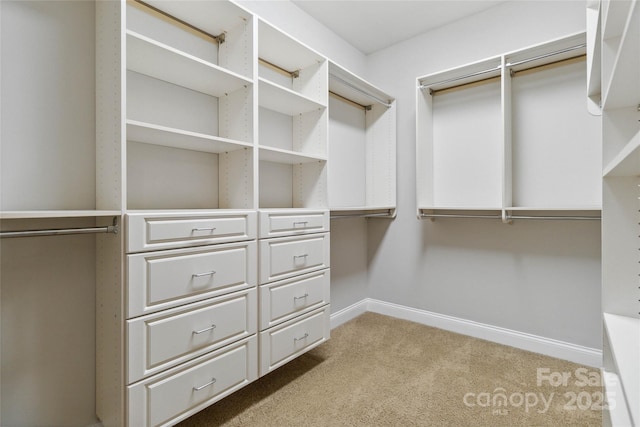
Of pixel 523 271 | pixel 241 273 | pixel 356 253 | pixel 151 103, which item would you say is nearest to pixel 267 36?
pixel 151 103

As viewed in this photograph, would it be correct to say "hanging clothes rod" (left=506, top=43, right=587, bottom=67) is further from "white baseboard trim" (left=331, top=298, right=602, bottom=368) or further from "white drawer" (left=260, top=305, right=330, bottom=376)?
"white drawer" (left=260, top=305, right=330, bottom=376)

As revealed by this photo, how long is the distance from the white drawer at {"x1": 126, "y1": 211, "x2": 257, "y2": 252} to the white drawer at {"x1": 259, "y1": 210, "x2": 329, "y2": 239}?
0.08m

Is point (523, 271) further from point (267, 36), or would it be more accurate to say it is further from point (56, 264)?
point (56, 264)

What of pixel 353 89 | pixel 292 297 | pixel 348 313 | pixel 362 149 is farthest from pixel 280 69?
pixel 348 313

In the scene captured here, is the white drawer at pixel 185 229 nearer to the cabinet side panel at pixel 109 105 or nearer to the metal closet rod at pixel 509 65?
the cabinet side panel at pixel 109 105

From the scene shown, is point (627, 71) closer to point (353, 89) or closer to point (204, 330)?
point (204, 330)

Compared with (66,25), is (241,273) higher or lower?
lower

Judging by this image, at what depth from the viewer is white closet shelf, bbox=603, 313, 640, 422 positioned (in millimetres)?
631

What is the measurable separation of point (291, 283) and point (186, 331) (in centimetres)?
66

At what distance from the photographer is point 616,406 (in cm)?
83

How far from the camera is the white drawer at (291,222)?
5.72 ft

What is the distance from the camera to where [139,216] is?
1252mm

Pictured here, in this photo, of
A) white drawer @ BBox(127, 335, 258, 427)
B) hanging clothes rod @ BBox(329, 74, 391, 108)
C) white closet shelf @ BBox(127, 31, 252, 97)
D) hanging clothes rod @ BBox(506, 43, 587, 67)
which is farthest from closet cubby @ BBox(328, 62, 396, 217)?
white drawer @ BBox(127, 335, 258, 427)

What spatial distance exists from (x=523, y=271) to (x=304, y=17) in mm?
2610
